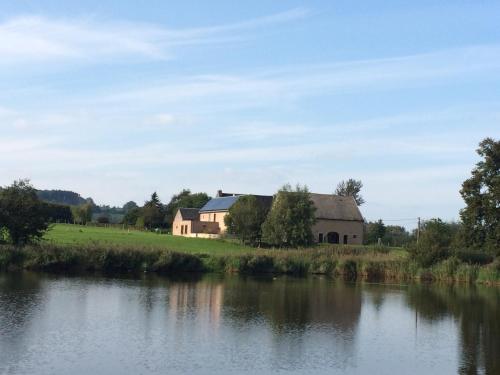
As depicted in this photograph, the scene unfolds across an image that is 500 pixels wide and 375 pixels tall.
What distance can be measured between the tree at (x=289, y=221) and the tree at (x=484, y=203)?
56.2 ft

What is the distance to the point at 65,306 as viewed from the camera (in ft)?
87.6

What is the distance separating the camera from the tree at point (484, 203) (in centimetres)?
5069

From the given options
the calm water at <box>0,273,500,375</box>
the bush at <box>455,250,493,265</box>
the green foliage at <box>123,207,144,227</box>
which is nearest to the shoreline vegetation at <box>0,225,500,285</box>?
the bush at <box>455,250,493,265</box>

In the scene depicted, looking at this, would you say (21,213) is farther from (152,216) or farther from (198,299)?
(152,216)

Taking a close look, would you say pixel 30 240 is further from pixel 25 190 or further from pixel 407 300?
pixel 407 300

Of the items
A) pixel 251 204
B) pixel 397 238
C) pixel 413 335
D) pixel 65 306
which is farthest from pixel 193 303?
pixel 397 238

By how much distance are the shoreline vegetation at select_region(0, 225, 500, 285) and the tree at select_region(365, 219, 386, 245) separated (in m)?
31.7

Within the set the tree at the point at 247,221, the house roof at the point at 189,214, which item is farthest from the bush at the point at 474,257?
the house roof at the point at 189,214

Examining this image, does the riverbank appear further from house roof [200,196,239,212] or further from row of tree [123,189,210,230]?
row of tree [123,189,210,230]

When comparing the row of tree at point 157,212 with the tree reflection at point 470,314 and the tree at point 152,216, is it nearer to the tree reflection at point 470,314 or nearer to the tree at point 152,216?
the tree at point 152,216

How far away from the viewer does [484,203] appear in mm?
51219

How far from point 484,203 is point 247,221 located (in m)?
26.3

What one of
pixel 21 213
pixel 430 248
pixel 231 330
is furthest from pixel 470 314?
pixel 21 213

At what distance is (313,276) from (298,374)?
33.7m
